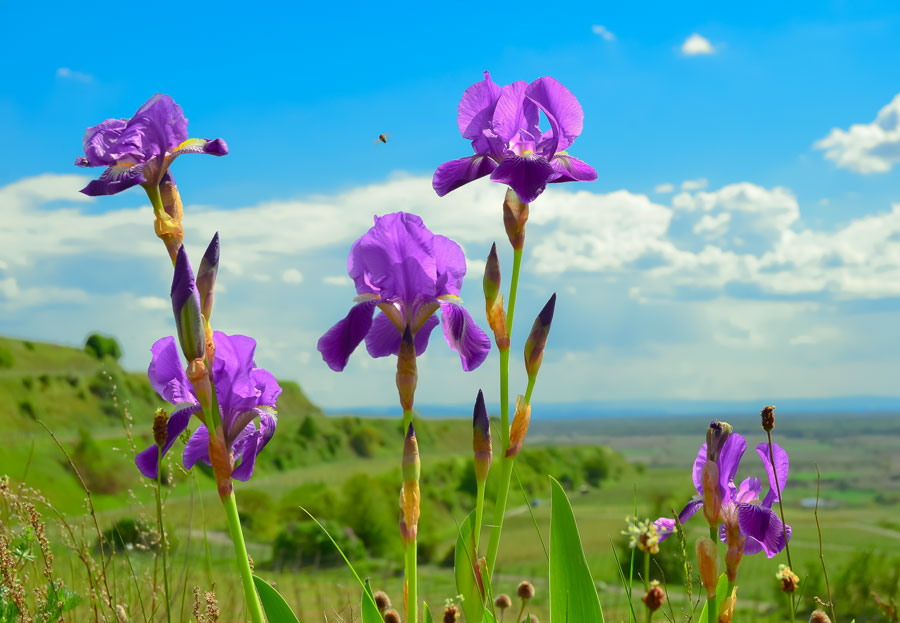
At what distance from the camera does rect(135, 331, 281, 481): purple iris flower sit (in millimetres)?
2598

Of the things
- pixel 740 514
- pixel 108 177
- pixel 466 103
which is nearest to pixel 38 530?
pixel 108 177

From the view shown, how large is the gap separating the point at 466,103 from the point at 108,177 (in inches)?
55.9

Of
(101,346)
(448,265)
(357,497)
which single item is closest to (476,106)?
(448,265)

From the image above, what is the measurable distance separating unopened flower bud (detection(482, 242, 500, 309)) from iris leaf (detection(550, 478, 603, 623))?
74 centimetres

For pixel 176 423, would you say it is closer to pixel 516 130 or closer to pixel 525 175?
pixel 525 175

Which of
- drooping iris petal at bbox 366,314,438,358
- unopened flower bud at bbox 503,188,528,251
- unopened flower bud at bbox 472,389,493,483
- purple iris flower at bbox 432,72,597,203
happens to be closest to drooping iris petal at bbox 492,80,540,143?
purple iris flower at bbox 432,72,597,203

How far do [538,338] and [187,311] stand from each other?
1314mm

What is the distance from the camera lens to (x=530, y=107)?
9.93 ft

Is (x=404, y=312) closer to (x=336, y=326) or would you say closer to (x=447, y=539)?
(x=336, y=326)

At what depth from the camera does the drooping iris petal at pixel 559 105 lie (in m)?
3.02

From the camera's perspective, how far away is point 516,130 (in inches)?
118

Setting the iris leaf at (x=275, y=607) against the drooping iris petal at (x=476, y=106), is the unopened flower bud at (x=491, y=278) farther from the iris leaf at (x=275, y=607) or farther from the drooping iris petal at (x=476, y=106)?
the iris leaf at (x=275, y=607)

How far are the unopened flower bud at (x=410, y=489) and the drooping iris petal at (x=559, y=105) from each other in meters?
1.37

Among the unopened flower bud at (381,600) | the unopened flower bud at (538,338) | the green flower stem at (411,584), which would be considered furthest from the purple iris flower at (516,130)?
the unopened flower bud at (381,600)
